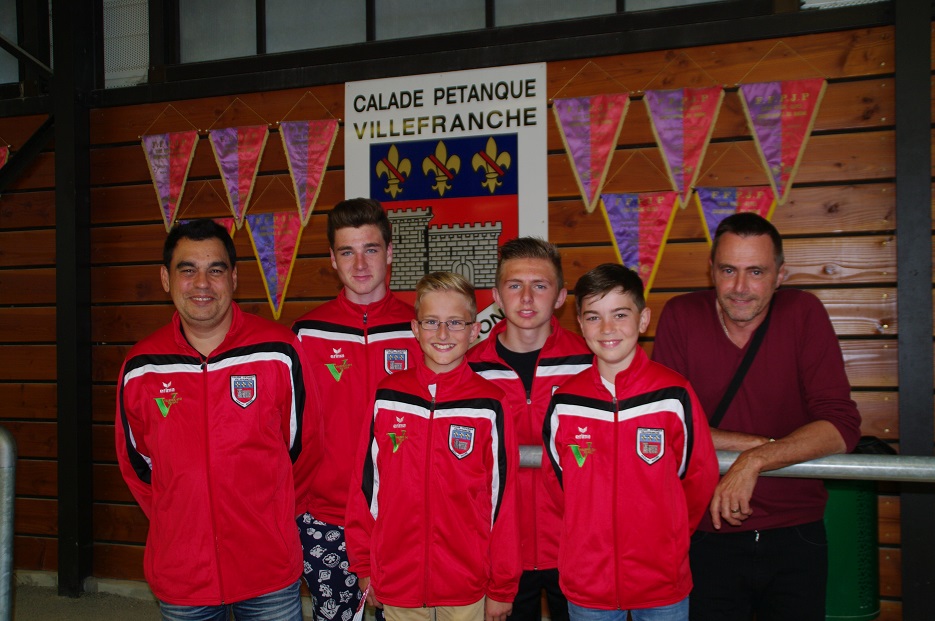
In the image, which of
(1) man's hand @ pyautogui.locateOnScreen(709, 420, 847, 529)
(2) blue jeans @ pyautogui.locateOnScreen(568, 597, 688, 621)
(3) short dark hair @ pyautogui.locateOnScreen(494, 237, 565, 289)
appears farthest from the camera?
(3) short dark hair @ pyautogui.locateOnScreen(494, 237, 565, 289)

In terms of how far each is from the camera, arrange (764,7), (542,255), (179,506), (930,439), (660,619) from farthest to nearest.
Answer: (764,7) < (930,439) < (542,255) < (179,506) < (660,619)

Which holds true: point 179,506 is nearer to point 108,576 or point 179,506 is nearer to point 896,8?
point 108,576

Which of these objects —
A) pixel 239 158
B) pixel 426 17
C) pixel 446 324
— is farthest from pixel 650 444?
pixel 239 158

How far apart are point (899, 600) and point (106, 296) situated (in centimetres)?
515

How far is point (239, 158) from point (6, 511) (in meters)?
3.50

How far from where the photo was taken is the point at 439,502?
2.15m

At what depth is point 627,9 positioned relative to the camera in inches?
159

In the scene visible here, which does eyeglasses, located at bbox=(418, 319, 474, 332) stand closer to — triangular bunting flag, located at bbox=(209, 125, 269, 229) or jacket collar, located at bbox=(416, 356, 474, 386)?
jacket collar, located at bbox=(416, 356, 474, 386)

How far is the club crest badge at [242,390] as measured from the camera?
2.25m

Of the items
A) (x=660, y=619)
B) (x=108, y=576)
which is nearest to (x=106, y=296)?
(x=108, y=576)

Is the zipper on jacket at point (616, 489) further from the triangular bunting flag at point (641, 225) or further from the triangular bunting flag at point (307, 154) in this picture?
the triangular bunting flag at point (307, 154)

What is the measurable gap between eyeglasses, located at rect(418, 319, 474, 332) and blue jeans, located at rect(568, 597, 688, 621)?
915 mm

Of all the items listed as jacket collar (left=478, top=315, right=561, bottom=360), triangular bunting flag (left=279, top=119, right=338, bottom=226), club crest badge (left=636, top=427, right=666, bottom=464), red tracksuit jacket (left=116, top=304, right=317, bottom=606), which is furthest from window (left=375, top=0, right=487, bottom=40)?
club crest badge (left=636, top=427, right=666, bottom=464)

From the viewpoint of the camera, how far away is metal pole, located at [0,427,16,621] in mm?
1417
